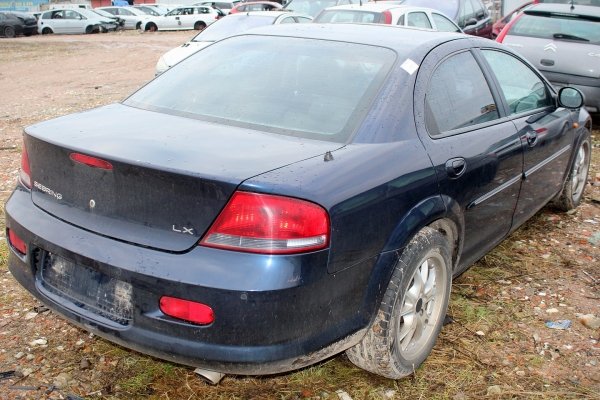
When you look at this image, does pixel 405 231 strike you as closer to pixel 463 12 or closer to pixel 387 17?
pixel 387 17

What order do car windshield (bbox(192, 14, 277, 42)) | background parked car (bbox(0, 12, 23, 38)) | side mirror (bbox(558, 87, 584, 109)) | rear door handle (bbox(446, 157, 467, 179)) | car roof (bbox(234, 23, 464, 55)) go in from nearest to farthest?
rear door handle (bbox(446, 157, 467, 179))
car roof (bbox(234, 23, 464, 55))
side mirror (bbox(558, 87, 584, 109))
car windshield (bbox(192, 14, 277, 42))
background parked car (bbox(0, 12, 23, 38))

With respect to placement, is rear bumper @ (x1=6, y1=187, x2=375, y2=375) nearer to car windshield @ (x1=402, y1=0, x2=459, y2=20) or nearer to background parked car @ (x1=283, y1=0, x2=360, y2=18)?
car windshield @ (x1=402, y1=0, x2=459, y2=20)

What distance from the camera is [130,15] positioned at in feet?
116

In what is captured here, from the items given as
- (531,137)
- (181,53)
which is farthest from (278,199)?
(181,53)

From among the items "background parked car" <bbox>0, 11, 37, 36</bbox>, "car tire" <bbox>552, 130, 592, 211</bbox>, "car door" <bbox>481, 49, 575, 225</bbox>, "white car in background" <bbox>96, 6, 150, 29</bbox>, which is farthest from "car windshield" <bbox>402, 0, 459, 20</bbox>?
"background parked car" <bbox>0, 11, 37, 36</bbox>

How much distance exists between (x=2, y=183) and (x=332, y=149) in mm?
4597

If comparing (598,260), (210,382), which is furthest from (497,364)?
(598,260)

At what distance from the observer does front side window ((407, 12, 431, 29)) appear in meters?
10.5

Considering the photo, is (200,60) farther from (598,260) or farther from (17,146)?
(17,146)

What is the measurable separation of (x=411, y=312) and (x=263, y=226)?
3.48ft

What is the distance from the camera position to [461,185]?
10.6 ft

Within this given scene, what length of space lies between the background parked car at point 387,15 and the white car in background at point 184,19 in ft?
71.2

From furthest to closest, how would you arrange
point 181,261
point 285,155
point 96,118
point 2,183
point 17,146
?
point 17,146
point 2,183
point 96,118
point 285,155
point 181,261

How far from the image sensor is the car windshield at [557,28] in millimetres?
8430
